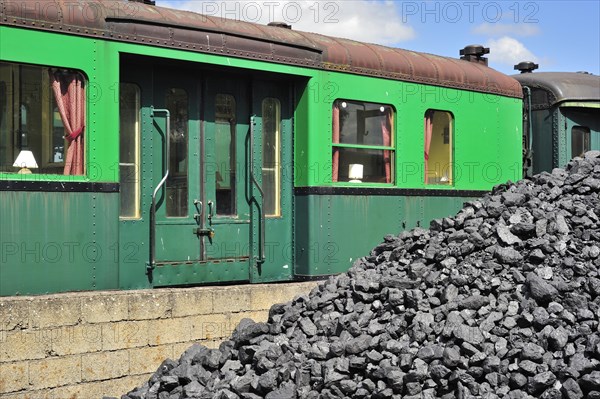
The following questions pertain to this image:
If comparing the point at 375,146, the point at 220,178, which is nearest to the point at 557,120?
the point at 375,146

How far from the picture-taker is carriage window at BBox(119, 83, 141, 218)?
6594 millimetres

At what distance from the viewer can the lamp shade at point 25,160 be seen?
5.78 metres

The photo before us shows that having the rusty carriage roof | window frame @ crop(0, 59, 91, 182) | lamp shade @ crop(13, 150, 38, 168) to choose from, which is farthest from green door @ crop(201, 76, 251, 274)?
lamp shade @ crop(13, 150, 38, 168)

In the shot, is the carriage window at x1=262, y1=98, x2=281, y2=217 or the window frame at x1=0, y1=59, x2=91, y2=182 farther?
the carriage window at x1=262, y1=98, x2=281, y2=217

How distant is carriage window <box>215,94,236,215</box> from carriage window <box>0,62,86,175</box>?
1.47 meters

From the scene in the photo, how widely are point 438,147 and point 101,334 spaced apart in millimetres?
4490

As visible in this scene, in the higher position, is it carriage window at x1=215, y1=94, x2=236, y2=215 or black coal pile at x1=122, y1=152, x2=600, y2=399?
carriage window at x1=215, y1=94, x2=236, y2=215

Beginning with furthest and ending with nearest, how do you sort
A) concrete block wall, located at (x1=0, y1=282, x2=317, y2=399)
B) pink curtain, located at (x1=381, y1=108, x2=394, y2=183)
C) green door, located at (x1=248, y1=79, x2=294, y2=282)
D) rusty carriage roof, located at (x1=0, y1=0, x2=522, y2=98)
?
pink curtain, located at (x1=381, y1=108, x2=394, y2=183), green door, located at (x1=248, y1=79, x2=294, y2=282), rusty carriage roof, located at (x1=0, y1=0, x2=522, y2=98), concrete block wall, located at (x1=0, y1=282, x2=317, y2=399)

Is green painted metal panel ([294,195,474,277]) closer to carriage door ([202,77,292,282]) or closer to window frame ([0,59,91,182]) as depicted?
carriage door ([202,77,292,282])

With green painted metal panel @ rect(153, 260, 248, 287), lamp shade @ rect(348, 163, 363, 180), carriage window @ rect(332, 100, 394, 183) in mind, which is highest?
carriage window @ rect(332, 100, 394, 183)

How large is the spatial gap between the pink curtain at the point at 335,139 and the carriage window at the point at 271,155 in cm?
56

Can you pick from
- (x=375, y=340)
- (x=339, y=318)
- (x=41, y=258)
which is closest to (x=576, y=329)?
(x=375, y=340)

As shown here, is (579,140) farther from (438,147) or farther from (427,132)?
(427,132)

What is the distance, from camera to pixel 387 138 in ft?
26.3
